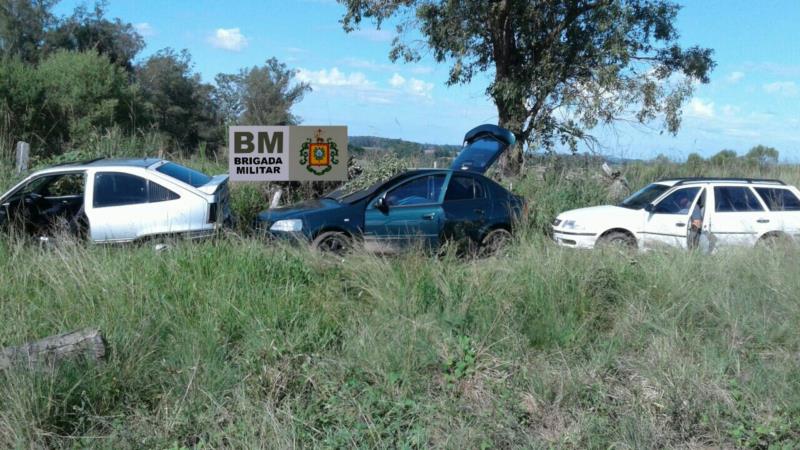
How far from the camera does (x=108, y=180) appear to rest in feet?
29.6

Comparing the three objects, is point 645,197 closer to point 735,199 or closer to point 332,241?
point 735,199

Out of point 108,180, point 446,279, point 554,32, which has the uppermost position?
point 554,32

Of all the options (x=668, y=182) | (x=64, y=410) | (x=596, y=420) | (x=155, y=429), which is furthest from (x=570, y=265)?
(x=668, y=182)

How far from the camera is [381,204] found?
9742 mm

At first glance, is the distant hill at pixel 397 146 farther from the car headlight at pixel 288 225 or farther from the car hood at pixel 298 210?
the car headlight at pixel 288 225

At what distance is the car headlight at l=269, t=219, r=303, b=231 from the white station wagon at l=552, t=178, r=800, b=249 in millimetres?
4066

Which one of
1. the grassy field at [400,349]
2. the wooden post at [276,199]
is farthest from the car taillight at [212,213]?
the wooden post at [276,199]

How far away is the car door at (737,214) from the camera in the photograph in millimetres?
10305

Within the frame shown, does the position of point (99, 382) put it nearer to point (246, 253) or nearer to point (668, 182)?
point (246, 253)

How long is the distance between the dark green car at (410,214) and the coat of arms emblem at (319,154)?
2389mm

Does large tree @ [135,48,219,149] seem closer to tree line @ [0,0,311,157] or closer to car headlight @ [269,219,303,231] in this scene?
tree line @ [0,0,311,157]

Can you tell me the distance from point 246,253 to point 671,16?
17.0 m

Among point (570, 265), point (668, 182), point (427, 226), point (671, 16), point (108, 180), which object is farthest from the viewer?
point (671, 16)

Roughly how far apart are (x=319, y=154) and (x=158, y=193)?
4.54 metres
